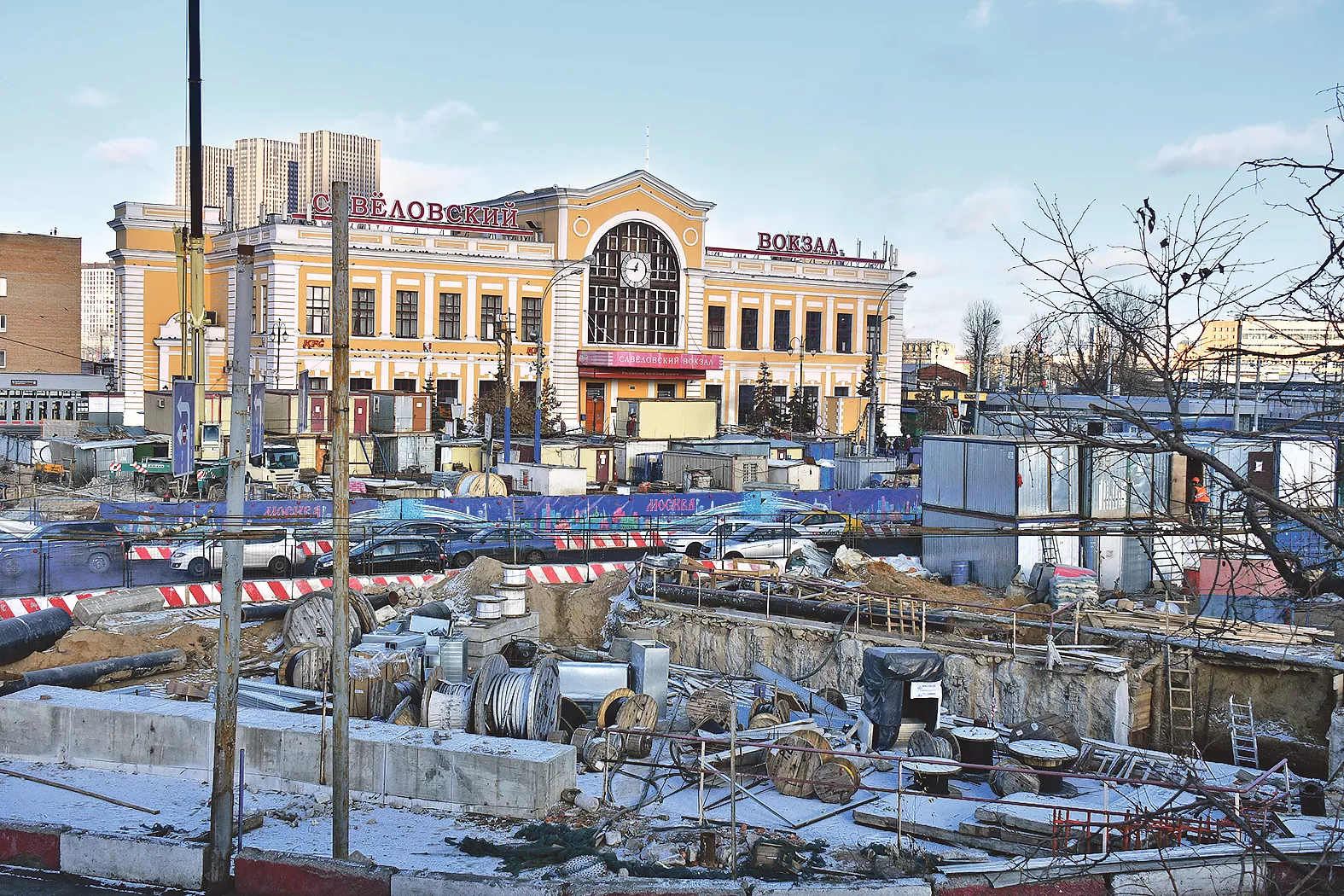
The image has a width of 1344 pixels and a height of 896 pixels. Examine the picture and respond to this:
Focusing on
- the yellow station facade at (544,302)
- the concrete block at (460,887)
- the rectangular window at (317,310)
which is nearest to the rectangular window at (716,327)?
the yellow station facade at (544,302)

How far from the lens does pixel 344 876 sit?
10992 mm

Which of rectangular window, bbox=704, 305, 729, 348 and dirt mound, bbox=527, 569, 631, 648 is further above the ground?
rectangular window, bbox=704, 305, 729, 348

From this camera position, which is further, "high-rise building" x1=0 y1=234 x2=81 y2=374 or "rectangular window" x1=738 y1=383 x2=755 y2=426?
"high-rise building" x1=0 y1=234 x2=81 y2=374

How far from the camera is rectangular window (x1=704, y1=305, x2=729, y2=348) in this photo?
2825 inches

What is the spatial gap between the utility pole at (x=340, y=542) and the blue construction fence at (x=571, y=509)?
1572 cm

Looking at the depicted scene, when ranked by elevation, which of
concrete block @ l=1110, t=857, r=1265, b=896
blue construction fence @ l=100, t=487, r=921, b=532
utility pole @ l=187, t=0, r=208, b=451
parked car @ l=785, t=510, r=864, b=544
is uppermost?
utility pole @ l=187, t=0, r=208, b=451

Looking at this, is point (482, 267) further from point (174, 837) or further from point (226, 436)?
point (174, 837)

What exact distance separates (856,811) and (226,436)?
30260mm

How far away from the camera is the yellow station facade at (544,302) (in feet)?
196

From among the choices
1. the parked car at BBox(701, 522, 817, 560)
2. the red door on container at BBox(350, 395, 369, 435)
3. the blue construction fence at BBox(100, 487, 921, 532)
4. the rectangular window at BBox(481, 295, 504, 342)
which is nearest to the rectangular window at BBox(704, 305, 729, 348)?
the rectangular window at BBox(481, 295, 504, 342)

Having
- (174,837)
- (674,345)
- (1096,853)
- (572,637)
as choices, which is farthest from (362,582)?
(674,345)

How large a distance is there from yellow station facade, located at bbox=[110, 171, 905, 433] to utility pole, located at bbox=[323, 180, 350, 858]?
41623 mm

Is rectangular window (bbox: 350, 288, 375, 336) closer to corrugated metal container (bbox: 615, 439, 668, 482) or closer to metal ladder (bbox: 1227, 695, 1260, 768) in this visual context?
corrugated metal container (bbox: 615, 439, 668, 482)

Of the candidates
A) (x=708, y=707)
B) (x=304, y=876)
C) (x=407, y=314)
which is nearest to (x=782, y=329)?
(x=407, y=314)
